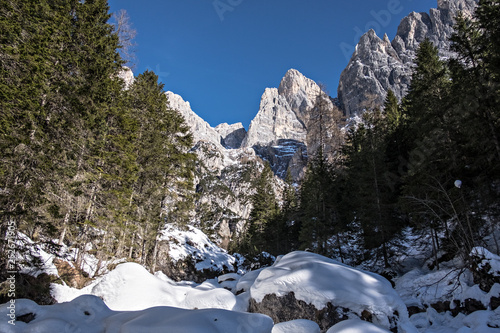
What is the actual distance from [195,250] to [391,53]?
15827 cm

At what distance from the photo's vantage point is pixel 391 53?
138 m

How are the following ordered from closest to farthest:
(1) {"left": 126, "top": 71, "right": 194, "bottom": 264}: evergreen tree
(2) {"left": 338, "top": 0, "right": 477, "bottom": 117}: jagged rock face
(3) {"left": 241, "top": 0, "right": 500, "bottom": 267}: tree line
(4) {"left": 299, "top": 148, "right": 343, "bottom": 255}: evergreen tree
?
(3) {"left": 241, "top": 0, "right": 500, "bottom": 267}: tree line
(1) {"left": 126, "top": 71, "right": 194, "bottom": 264}: evergreen tree
(4) {"left": 299, "top": 148, "right": 343, "bottom": 255}: evergreen tree
(2) {"left": 338, "top": 0, "right": 477, "bottom": 117}: jagged rock face

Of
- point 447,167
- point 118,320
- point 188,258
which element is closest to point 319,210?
point 447,167

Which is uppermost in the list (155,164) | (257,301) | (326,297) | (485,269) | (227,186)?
(227,186)

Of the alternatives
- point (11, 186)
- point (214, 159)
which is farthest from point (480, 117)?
point (214, 159)

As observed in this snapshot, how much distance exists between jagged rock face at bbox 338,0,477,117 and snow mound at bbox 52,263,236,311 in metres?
130

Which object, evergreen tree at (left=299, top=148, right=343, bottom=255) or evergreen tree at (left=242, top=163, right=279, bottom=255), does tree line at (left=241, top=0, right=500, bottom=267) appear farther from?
evergreen tree at (left=242, top=163, right=279, bottom=255)

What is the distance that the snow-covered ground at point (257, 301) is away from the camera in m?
4.12

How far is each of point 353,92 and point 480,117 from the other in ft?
440

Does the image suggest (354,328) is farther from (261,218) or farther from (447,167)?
(261,218)

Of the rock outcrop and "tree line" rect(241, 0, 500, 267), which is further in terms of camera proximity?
the rock outcrop

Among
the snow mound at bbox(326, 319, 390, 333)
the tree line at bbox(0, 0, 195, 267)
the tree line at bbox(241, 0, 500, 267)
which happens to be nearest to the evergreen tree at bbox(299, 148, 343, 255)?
the tree line at bbox(241, 0, 500, 267)

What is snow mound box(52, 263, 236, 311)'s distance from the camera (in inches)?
348

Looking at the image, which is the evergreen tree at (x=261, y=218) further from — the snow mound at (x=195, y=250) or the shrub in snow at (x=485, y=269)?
the shrub in snow at (x=485, y=269)
